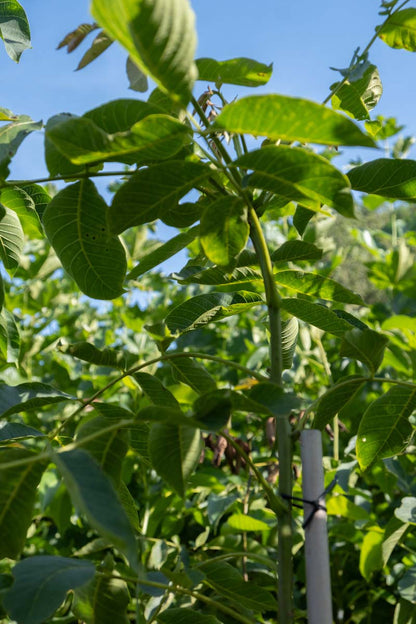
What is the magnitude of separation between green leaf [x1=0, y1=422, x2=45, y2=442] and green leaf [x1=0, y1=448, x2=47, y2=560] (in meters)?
0.16

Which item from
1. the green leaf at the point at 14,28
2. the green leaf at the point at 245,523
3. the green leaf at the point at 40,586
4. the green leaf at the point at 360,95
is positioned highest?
the green leaf at the point at 14,28

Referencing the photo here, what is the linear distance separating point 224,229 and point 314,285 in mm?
217

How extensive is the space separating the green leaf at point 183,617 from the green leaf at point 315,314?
1.39ft

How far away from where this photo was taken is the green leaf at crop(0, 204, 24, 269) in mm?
942

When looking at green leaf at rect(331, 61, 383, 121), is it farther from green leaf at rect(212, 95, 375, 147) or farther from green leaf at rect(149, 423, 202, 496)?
green leaf at rect(149, 423, 202, 496)

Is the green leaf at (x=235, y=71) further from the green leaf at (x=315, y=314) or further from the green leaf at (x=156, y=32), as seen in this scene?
the green leaf at (x=315, y=314)

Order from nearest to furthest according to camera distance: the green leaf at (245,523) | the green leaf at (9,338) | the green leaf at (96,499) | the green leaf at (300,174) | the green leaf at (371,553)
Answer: the green leaf at (96,499), the green leaf at (300,174), the green leaf at (9,338), the green leaf at (245,523), the green leaf at (371,553)

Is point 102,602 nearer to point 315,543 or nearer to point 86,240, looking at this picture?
point 315,543

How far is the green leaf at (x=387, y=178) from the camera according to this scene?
0.78 m

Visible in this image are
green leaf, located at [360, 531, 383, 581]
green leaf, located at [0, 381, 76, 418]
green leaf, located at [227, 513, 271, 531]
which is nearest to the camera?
green leaf, located at [0, 381, 76, 418]

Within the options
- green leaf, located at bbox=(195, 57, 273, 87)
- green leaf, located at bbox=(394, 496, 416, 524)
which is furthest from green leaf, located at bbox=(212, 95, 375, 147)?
green leaf, located at bbox=(394, 496, 416, 524)

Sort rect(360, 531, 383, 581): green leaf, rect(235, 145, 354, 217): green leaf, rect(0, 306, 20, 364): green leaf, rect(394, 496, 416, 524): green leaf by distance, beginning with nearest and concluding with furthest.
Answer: rect(235, 145, 354, 217): green leaf
rect(0, 306, 20, 364): green leaf
rect(394, 496, 416, 524): green leaf
rect(360, 531, 383, 581): green leaf

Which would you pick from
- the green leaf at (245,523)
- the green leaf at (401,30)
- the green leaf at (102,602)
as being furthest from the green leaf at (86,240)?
the green leaf at (245,523)

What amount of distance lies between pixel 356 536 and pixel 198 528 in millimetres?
652
